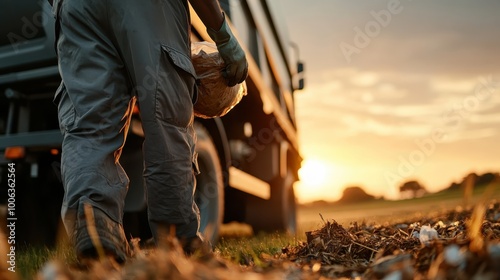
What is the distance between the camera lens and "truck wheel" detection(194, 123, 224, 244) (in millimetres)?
4059

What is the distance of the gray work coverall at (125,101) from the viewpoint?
7.88ft

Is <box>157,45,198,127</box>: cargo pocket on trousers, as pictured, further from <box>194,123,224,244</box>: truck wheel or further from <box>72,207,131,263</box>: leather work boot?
<box>194,123,224,244</box>: truck wheel

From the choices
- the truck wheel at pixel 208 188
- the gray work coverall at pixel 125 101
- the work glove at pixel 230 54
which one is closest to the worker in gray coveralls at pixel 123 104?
the gray work coverall at pixel 125 101

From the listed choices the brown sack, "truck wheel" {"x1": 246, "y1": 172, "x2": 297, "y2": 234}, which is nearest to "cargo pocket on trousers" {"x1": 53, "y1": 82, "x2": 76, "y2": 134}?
the brown sack

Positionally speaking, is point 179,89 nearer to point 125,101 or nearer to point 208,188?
point 125,101

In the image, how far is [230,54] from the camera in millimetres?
2766

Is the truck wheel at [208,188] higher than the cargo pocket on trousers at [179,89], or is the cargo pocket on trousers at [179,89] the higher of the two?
the cargo pocket on trousers at [179,89]

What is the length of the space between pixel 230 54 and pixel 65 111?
793 mm

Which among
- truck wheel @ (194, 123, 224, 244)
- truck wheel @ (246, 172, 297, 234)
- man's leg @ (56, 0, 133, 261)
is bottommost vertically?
truck wheel @ (246, 172, 297, 234)

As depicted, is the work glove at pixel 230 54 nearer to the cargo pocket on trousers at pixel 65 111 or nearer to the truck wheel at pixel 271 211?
the cargo pocket on trousers at pixel 65 111

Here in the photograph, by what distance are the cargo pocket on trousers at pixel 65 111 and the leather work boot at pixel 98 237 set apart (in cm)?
43

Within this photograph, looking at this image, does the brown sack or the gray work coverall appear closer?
the gray work coverall

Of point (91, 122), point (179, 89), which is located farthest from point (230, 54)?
point (91, 122)

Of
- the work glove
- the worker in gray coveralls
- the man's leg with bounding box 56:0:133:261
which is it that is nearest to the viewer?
the man's leg with bounding box 56:0:133:261
